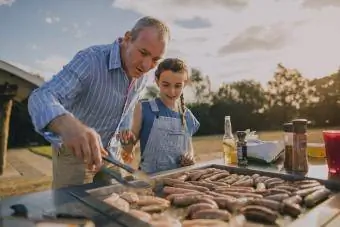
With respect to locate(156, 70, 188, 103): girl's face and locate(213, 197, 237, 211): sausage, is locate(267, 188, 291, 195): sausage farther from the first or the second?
locate(156, 70, 188, 103): girl's face

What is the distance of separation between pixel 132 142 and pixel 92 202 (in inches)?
60.9

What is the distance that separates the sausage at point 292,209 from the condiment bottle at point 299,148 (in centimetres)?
79

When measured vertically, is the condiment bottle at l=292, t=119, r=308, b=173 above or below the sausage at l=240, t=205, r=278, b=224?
above

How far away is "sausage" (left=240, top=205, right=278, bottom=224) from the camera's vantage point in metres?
1.54

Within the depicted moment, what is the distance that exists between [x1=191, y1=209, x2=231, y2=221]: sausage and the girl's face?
74.5 inches

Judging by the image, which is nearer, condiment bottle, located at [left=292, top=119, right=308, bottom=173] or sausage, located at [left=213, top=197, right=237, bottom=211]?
sausage, located at [left=213, top=197, right=237, bottom=211]

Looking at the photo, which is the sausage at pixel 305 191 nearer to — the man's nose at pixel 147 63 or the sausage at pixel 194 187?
the sausage at pixel 194 187

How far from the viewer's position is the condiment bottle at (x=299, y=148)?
236 centimetres

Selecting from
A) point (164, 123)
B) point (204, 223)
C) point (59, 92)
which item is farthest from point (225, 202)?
point (164, 123)

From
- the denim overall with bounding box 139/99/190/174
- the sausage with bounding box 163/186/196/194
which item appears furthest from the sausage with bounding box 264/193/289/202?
the denim overall with bounding box 139/99/190/174

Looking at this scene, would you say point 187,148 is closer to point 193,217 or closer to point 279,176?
point 279,176

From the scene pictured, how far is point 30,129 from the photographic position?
2139cm

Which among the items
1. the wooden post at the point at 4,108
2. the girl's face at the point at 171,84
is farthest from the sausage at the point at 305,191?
the wooden post at the point at 4,108

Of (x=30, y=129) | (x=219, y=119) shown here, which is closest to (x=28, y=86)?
(x=30, y=129)
